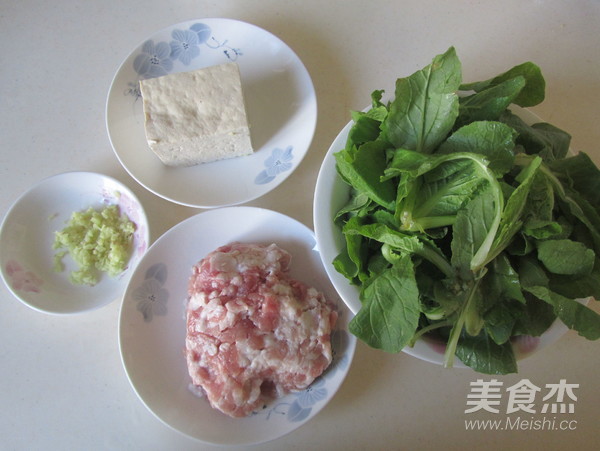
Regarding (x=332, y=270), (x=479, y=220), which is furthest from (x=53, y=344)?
(x=479, y=220)

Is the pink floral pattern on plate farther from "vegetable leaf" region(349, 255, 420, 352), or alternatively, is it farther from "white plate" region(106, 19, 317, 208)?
"vegetable leaf" region(349, 255, 420, 352)

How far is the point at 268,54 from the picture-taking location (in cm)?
118

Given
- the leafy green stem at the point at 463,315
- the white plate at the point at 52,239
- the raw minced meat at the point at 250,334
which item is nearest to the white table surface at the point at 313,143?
the white plate at the point at 52,239

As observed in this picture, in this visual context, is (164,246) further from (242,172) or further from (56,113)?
(56,113)

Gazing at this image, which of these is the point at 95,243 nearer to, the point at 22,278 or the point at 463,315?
the point at 22,278

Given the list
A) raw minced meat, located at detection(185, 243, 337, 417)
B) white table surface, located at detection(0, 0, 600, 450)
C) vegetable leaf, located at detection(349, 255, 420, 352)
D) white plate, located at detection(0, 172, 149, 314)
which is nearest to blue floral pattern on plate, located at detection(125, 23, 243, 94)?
white table surface, located at detection(0, 0, 600, 450)

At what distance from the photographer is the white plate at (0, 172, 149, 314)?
108 centimetres

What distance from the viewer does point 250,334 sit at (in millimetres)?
948

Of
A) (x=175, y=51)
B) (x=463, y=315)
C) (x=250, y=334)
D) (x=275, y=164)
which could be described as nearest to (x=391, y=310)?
(x=463, y=315)

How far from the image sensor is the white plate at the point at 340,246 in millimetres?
822

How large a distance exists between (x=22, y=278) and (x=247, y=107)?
73cm

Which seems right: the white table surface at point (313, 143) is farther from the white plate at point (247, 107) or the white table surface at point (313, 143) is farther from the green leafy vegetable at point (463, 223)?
the green leafy vegetable at point (463, 223)

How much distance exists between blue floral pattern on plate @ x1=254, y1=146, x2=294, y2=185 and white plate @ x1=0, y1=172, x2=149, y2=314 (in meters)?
0.32

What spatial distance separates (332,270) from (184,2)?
951mm
